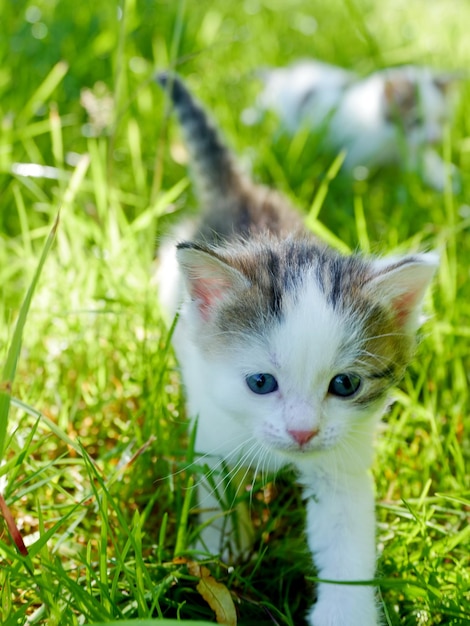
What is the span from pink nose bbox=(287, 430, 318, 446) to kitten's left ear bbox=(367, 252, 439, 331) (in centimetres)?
35

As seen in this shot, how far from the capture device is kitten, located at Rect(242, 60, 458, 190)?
3.81 m

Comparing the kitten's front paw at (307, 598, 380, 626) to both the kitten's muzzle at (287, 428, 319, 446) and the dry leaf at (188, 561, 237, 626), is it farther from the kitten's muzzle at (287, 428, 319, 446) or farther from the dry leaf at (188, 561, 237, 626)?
the kitten's muzzle at (287, 428, 319, 446)

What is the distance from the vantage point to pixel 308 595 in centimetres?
170

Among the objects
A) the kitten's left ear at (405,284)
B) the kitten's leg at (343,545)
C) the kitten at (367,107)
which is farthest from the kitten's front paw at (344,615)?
the kitten at (367,107)

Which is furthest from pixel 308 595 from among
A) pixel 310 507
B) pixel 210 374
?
pixel 210 374

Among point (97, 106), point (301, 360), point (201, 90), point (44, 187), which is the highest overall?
point (201, 90)

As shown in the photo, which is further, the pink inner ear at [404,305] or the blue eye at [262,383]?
the pink inner ear at [404,305]

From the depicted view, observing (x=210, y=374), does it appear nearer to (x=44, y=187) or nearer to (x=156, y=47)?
(x=44, y=187)

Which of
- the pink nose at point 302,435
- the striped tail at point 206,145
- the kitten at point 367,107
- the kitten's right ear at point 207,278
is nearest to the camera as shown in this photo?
the pink nose at point 302,435

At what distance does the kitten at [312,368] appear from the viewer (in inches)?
57.7

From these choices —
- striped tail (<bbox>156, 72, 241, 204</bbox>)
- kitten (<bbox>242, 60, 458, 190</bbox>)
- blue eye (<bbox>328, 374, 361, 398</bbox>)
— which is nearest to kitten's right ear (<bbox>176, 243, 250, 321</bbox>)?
blue eye (<bbox>328, 374, 361, 398</bbox>)

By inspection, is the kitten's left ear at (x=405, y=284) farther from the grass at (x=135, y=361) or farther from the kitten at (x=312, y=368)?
the grass at (x=135, y=361)

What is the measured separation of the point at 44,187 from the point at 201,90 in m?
1.01

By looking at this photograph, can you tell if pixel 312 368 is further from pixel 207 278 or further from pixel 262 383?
pixel 207 278
